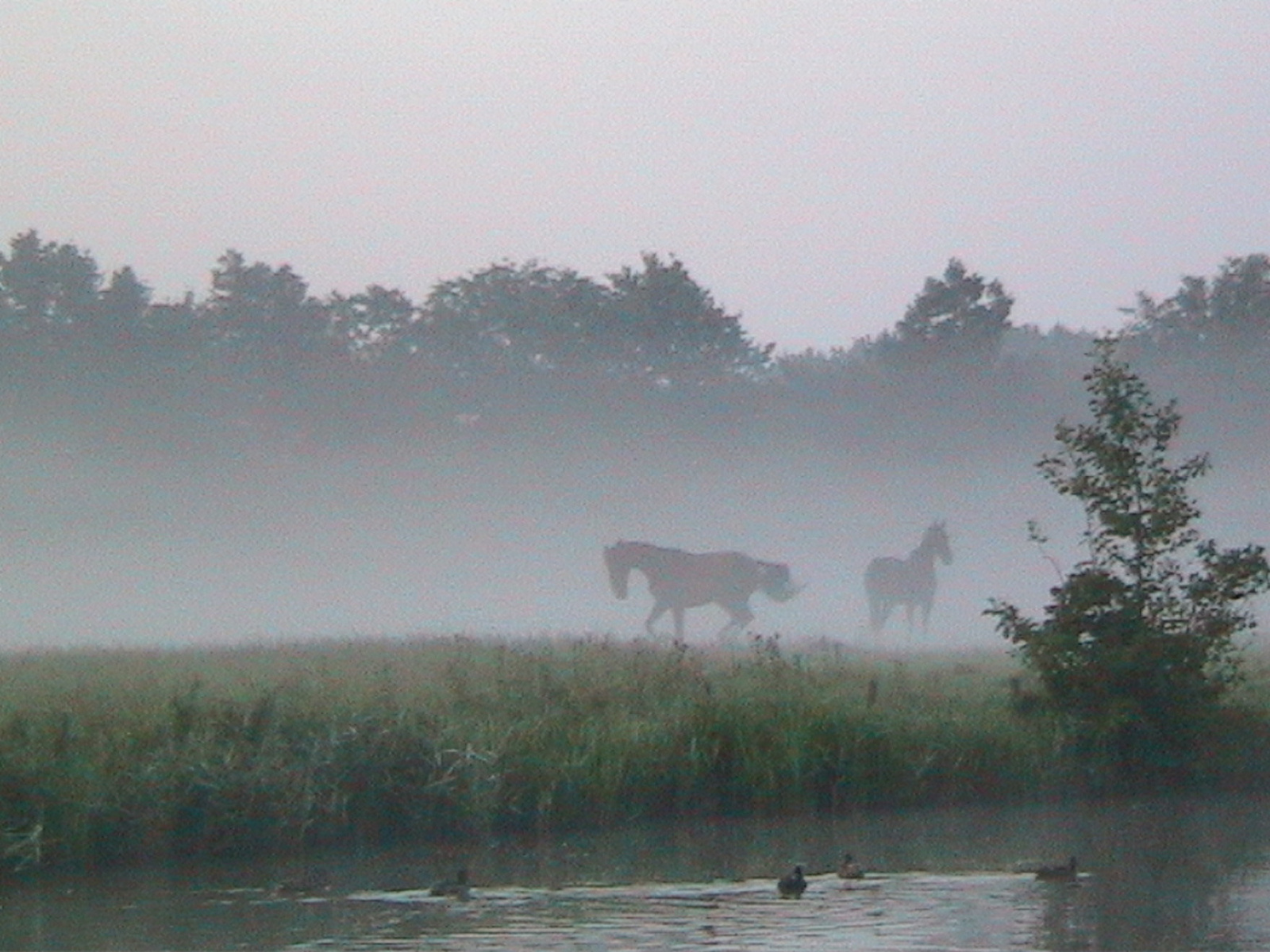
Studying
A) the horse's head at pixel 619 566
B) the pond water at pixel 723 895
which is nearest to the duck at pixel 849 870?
the pond water at pixel 723 895

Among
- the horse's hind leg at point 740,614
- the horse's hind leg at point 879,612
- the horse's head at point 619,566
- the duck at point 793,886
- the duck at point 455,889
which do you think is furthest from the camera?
the horse's hind leg at point 879,612

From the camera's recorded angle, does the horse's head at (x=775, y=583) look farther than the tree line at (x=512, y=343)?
No

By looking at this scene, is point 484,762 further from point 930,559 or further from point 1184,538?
point 930,559

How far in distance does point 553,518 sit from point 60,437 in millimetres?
16551

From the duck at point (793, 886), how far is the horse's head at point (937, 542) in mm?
24747

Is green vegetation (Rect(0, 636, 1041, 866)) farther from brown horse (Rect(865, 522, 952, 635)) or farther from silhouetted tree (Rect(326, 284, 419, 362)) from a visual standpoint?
silhouetted tree (Rect(326, 284, 419, 362))

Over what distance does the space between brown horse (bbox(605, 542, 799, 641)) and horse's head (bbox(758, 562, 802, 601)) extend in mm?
14

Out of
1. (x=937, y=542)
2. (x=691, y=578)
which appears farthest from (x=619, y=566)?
(x=937, y=542)

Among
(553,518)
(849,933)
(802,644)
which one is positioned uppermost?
(553,518)

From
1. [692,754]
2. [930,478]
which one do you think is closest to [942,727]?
[692,754]

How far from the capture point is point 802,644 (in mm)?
28812

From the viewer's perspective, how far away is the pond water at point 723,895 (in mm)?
12273

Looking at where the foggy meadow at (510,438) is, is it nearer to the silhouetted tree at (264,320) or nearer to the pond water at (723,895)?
the silhouetted tree at (264,320)

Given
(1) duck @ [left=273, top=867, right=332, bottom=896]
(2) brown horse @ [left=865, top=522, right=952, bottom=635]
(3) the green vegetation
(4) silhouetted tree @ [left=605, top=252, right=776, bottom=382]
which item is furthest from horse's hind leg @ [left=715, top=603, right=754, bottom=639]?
(4) silhouetted tree @ [left=605, top=252, right=776, bottom=382]
